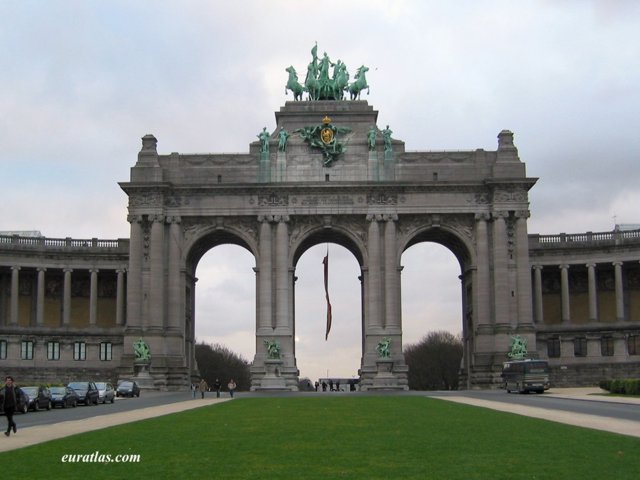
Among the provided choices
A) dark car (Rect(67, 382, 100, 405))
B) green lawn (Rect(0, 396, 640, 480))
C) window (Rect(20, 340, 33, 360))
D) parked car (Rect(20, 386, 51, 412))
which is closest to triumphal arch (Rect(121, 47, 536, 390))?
window (Rect(20, 340, 33, 360))

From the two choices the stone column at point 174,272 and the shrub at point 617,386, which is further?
the stone column at point 174,272

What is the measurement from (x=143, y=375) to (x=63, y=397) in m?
29.9

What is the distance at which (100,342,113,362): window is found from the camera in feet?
353

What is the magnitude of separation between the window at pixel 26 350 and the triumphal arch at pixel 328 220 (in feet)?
52.4

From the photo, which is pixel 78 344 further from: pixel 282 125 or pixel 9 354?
pixel 282 125

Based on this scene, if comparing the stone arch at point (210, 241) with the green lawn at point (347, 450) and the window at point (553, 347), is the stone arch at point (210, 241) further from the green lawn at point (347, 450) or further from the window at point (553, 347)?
the green lawn at point (347, 450)

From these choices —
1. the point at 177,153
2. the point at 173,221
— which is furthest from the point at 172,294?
the point at 177,153

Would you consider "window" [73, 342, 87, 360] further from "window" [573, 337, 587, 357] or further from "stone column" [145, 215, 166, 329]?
"window" [573, 337, 587, 357]

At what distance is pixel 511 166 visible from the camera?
96938mm

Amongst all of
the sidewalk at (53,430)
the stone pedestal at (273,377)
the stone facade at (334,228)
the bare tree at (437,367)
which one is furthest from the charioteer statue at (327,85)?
the bare tree at (437,367)

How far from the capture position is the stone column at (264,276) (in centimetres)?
9606

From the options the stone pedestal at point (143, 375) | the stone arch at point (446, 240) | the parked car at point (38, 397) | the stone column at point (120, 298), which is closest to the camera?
the parked car at point (38, 397)

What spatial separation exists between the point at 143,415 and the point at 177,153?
54.3m

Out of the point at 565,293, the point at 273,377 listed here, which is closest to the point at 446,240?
the point at 565,293
